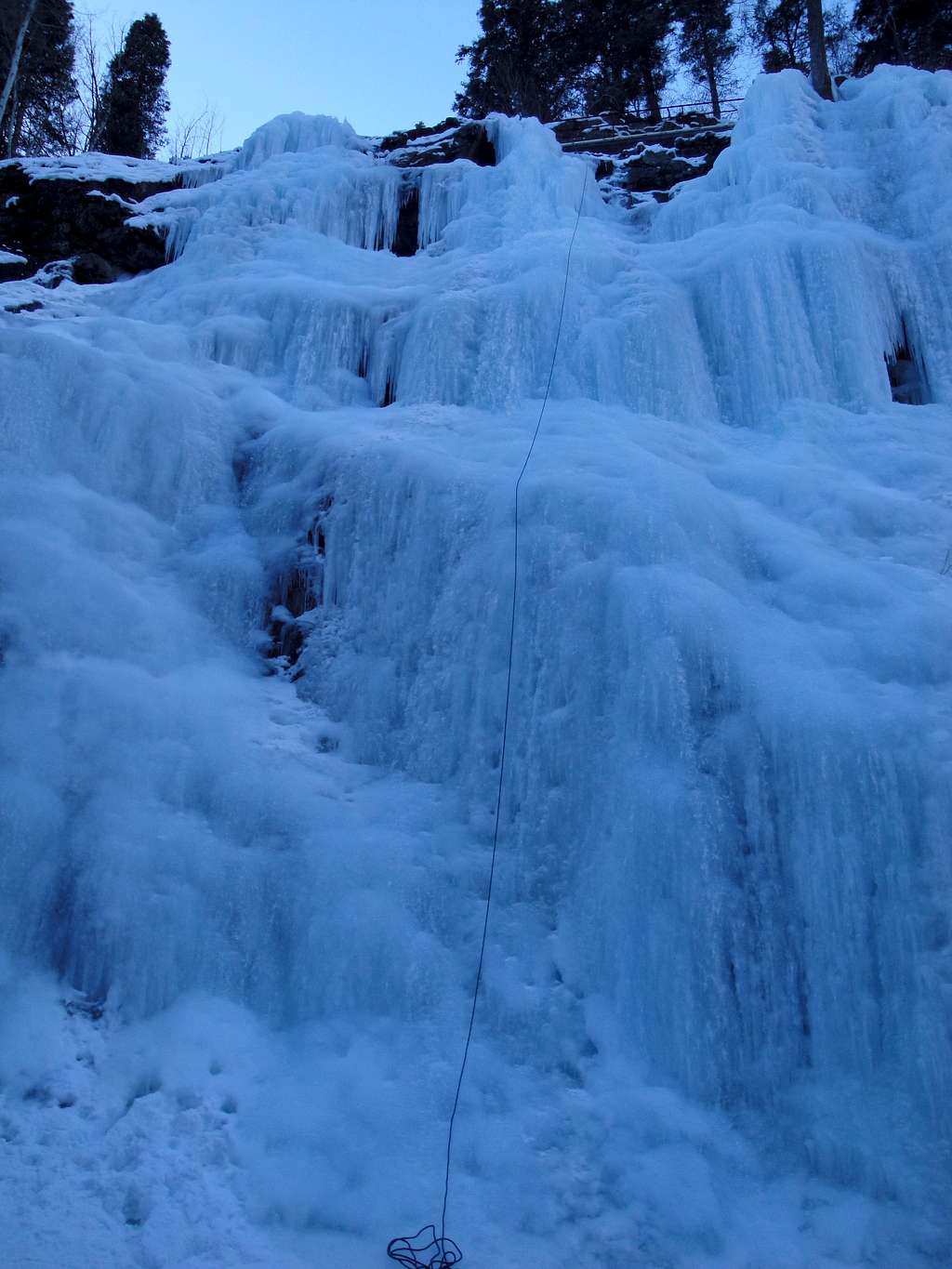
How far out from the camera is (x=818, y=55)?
1270 cm

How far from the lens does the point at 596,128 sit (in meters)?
14.7

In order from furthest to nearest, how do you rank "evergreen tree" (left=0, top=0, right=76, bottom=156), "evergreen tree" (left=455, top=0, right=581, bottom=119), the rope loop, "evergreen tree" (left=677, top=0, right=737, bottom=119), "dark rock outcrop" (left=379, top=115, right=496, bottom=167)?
"evergreen tree" (left=455, top=0, right=581, bottom=119), "evergreen tree" (left=677, top=0, right=737, bottom=119), "evergreen tree" (left=0, top=0, right=76, bottom=156), "dark rock outcrop" (left=379, top=115, right=496, bottom=167), the rope loop

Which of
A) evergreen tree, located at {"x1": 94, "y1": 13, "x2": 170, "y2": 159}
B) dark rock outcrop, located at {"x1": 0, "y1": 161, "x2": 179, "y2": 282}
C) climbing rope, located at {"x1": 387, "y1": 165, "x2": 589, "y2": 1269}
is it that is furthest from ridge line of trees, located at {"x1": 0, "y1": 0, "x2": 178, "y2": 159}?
climbing rope, located at {"x1": 387, "y1": 165, "x2": 589, "y2": 1269}

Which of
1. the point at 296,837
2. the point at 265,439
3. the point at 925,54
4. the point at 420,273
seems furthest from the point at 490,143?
the point at 296,837

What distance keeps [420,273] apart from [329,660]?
20.1 feet

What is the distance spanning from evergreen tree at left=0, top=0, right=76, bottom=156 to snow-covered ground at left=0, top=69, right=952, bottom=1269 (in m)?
11.8

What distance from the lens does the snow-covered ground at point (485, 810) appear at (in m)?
3.62

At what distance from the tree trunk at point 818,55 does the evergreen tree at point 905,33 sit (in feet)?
11.4

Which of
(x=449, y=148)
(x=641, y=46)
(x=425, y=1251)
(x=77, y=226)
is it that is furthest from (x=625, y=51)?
(x=425, y=1251)

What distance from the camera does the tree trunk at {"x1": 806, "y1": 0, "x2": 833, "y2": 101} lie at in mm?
12320

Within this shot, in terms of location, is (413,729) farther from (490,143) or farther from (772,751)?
(490,143)

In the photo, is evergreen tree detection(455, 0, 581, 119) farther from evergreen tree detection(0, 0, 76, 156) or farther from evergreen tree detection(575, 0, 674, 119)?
evergreen tree detection(0, 0, 76, 156)

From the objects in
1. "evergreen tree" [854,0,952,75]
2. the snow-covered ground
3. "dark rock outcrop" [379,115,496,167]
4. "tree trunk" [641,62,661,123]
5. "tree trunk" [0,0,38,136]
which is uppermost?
"evergreen tree" [854,0,952,75]

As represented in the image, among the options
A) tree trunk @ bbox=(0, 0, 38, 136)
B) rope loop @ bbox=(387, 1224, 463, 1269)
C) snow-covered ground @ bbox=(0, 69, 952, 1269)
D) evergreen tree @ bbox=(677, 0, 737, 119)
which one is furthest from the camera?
evergreen tree @ bbox=(677, 0, 737, 119)
